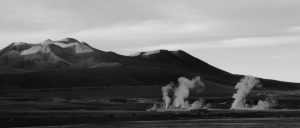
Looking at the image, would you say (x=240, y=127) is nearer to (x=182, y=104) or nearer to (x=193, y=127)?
(x=193, y=127)

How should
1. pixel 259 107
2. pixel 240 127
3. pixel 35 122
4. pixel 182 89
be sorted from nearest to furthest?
pixel 240 127, pixel 35 122, pixel 259 107, pixel 182 89

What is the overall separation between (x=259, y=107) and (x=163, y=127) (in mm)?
79106

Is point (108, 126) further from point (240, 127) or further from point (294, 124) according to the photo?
point (294, 124)

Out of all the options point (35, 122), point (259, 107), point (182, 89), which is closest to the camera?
point (35, 122)

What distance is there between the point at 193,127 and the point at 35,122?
101 ft

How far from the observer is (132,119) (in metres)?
131

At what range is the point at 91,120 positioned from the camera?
12769 cm

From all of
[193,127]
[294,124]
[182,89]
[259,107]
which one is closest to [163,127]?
[193,127]

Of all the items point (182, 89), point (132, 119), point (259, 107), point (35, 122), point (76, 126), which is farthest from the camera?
point (182, 89)

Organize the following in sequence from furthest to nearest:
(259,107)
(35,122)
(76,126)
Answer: (259,107), (35,122), (76,126)

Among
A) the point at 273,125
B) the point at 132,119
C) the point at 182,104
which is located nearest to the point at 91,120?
the point at 132,119

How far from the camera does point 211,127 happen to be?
10612cm

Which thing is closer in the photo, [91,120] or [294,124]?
[294,124]

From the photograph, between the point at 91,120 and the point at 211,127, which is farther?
the point at 91,120
